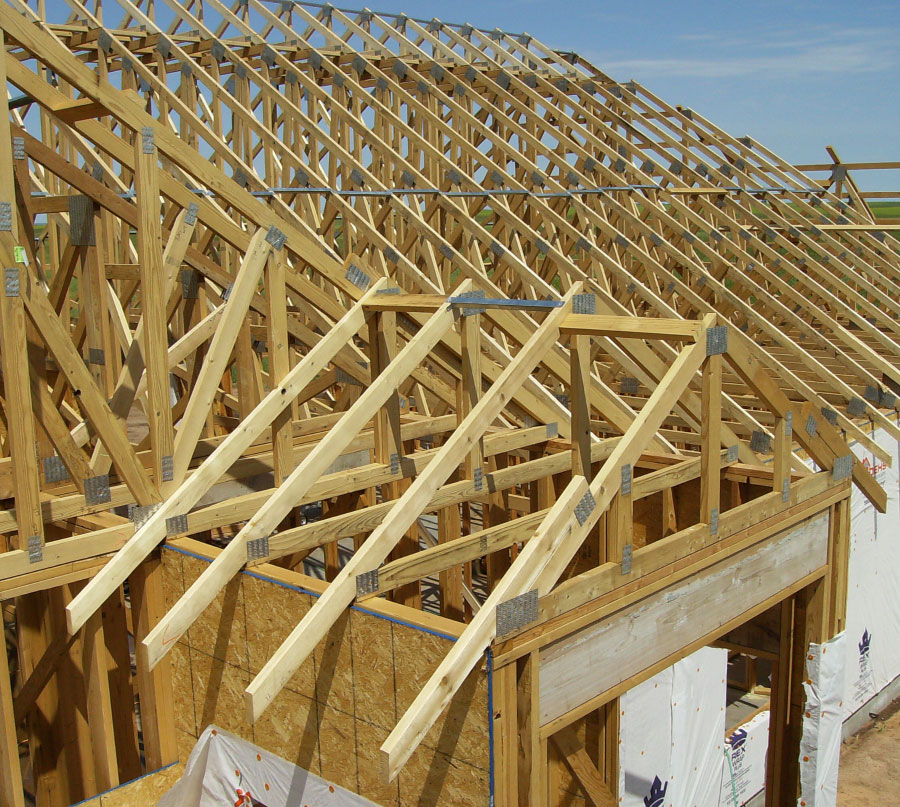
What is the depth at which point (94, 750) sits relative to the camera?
21.2 ft

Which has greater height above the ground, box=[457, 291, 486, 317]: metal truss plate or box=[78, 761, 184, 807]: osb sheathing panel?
box=[457, 291, 486, 317]: metal truss plate

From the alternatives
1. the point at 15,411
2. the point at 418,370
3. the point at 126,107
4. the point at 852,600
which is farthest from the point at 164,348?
the point at 852,600

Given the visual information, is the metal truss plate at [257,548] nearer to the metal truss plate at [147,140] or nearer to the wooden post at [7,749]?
the wooden post at [7,749]

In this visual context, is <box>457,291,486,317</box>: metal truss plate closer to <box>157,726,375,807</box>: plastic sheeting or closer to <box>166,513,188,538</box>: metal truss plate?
<box>166,513,188,538</box>: metal truss plate

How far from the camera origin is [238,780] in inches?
236

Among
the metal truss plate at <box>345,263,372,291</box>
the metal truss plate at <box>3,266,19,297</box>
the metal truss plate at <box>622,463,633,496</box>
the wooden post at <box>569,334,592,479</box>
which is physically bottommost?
the metal truss plate at <box>622,463,633,496</box>

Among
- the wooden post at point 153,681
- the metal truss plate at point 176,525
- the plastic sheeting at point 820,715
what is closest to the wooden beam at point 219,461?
the metal truss plate at point 176,525

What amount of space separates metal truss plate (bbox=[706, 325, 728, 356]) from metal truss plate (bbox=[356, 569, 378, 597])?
232 centimetres

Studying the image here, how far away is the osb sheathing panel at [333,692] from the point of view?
193 inches

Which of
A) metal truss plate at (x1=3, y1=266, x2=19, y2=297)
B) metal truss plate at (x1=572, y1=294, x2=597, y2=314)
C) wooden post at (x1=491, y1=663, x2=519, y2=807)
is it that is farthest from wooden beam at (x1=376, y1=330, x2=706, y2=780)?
metal truss plate at (x1=3, y1=266, x2=19, y2=297)

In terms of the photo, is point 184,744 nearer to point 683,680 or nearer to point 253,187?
point 683,680

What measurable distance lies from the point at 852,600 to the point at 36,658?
7.25 m

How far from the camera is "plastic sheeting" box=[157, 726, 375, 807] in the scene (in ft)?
18.5

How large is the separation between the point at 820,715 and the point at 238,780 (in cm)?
432
